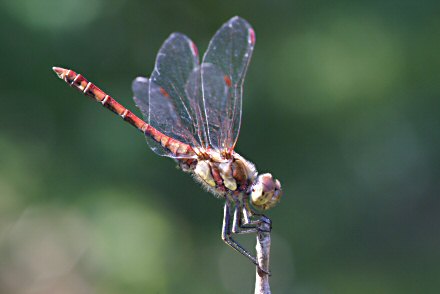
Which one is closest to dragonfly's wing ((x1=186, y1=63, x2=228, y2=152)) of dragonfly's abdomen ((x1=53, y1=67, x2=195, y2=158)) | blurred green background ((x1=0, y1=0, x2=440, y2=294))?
dragonfly's abdomen ((x1=53, y1=67, x2=195, y2=158))

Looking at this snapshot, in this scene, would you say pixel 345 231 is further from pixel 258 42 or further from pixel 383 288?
pixel 258 42

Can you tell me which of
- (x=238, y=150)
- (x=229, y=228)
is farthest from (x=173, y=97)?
(x=238, y=150)

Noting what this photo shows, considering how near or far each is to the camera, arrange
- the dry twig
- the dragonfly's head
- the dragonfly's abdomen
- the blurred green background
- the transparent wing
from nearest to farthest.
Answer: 1. the dry twig
2. the dragonfly's head
3. the dragonfly's abdomen
4. the transparent wing
5. the blurred green background

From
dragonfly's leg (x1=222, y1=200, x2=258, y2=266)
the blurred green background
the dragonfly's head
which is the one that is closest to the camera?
the dragonfly's head

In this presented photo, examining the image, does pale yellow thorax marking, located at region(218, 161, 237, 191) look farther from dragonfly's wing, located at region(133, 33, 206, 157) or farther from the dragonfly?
dragonfly's wing, located at region(133, 33, 206, 157)

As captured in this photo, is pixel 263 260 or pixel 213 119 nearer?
pixel 263 260

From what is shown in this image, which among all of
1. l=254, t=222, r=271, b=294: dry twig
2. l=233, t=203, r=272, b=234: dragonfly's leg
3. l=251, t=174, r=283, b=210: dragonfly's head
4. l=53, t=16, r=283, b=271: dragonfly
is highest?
l=53, t=16, r=283, b=271: dragonfly

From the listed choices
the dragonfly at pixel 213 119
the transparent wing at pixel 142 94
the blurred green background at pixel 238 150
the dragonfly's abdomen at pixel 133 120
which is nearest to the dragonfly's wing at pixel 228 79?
the dragonfly at pixel 213 119

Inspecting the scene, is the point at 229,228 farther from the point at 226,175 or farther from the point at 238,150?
the point at 238,150
